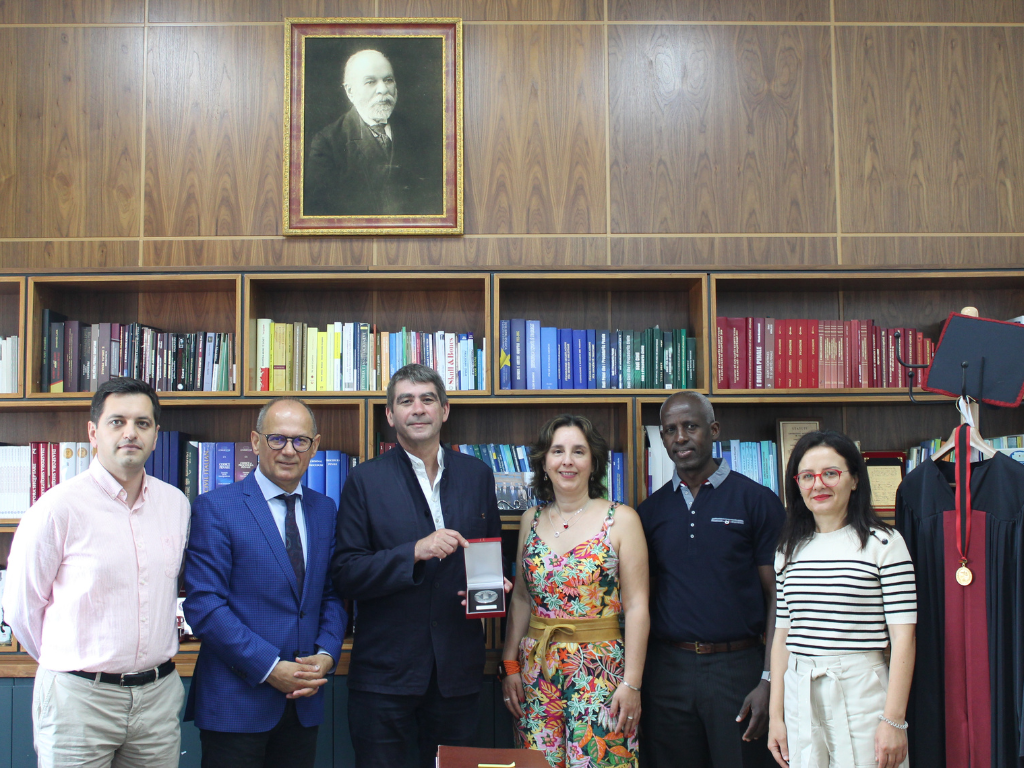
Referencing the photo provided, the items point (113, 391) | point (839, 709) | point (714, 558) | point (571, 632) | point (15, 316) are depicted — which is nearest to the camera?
point (839, 709)

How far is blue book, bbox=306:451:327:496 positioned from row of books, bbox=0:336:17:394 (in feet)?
4.51

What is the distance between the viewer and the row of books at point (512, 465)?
3338mm

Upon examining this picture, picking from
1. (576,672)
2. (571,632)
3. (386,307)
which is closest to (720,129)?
(386,307)

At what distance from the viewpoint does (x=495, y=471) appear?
3389 millimetres

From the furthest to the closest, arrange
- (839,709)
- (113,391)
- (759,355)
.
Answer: (759,355), (113,391), (839,709)

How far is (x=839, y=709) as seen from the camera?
208 cm

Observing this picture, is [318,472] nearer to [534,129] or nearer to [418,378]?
[418,378]

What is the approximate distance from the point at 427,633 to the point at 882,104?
3298 mm

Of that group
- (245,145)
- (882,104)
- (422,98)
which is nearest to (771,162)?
(882,104)

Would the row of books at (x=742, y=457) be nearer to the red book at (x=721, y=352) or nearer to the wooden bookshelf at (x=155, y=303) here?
the red book at (x=721, y=352)

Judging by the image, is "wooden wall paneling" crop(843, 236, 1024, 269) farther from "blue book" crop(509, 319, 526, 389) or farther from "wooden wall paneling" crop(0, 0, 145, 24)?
"wooden wall paneling" crop(0, 0, 145, 24)

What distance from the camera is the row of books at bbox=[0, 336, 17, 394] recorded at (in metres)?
3.35

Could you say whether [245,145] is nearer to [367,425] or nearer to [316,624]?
[367,425]

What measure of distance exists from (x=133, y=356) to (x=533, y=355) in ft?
5.87
